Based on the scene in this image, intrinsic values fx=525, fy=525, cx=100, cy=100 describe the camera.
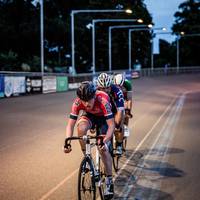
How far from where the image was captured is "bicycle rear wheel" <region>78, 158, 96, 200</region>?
6.30 metres

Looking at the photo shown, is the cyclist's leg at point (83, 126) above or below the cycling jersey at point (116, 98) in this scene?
below

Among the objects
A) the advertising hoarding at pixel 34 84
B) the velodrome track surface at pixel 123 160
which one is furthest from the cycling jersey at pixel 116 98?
the advertising hoarding at pixel 34 84

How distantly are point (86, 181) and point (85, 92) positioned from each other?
1100 mm

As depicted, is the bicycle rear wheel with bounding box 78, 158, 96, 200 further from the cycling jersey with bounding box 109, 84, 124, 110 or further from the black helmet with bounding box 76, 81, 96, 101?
the cycling jersey with bounding box 109, 84, 124, 110

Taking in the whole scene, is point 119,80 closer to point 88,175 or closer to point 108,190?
point 108,190

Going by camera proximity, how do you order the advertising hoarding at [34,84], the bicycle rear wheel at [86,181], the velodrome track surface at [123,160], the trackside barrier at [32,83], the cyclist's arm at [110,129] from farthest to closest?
the advertising hoarding at [34,84] < the trackside barrier at [32,83] < the velodrome track surface at [123,160] < the cyclist's arm at [110,129] < the bicycle rear wheel at [86,181]

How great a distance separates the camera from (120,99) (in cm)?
880

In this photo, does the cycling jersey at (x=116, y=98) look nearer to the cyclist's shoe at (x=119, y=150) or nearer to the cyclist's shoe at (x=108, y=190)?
the cyclist's shoe at (x=119, y=150)

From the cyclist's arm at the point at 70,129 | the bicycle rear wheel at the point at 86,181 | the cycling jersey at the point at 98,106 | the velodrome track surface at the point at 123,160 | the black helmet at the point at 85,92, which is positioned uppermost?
the black helmet at the point at 85,92

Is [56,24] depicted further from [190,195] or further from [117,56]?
[190,195]

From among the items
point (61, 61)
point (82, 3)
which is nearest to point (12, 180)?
point (61, 61)

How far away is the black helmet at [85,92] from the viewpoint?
656cm

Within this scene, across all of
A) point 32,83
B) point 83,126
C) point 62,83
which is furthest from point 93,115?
point 62,83

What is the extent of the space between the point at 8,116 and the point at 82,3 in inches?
2881
